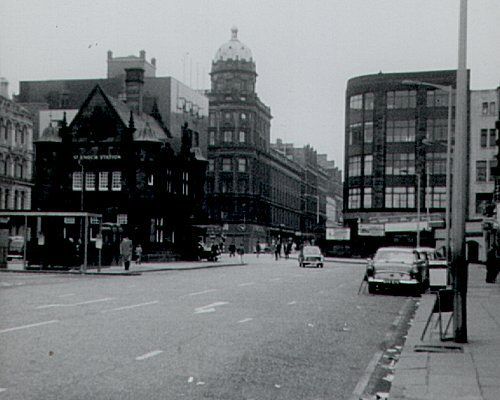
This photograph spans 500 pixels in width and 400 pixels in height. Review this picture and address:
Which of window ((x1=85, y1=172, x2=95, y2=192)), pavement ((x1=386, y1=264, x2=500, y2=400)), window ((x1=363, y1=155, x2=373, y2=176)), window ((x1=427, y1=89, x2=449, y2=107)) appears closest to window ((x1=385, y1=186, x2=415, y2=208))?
window ((x1=363, y1=155, x2=373, y2=176))

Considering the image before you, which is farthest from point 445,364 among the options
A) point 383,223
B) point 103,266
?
point 383,223

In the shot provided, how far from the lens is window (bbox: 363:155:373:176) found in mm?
100625

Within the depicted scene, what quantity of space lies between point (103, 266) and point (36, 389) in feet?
123

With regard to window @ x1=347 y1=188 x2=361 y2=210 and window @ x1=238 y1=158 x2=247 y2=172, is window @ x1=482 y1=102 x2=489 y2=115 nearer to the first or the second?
window @ x1=347 y1=188 x2=361 y2=210

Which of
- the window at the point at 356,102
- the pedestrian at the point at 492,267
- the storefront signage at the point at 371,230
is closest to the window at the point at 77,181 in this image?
the pedestrian at the point at 492,267

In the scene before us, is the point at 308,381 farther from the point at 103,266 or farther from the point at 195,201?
the point at 195,201

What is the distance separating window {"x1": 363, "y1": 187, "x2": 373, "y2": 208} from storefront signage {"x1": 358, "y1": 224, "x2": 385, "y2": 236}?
6.77m

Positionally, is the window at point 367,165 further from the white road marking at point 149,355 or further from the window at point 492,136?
the white road marking at point 149,355

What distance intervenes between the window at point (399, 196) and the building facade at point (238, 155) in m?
32.7

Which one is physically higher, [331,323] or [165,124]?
[165,124]

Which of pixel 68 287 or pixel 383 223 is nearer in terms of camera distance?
pixel 68 287


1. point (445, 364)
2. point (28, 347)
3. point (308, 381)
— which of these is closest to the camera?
point (308, 381)

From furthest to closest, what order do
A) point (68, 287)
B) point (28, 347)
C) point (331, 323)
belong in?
point (68, 287)
point (331, 323)
point (28, 347)

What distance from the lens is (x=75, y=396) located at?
8.71m
